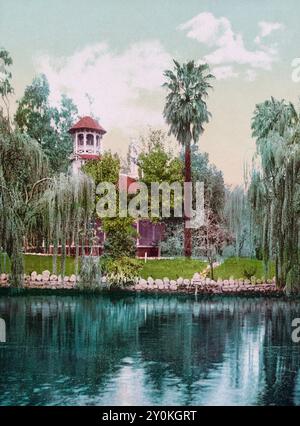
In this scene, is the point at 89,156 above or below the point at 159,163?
above

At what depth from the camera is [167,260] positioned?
8.27 meters

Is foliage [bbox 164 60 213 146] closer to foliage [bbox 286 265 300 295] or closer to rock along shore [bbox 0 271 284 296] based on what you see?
rock along shore [bbox 0 271 284 296]

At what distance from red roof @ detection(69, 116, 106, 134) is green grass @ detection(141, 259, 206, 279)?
198cm

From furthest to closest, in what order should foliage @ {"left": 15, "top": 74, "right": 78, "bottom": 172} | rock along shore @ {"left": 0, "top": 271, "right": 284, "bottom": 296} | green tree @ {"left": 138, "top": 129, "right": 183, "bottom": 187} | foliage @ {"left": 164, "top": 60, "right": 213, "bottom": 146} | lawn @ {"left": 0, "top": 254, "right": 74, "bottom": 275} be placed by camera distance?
green tree @ {"left": 138, "top": 129, "right": 183, "bottom": 187} → rock along shore @ {"left": 0, "top": 271, "right": 284, "bottom": 296} → lawn @ {"left": 0, "top": 254, "right": 74, "bottom": 275} → foliage @ {"left": 164, "top": 60, "right": 213, "bottom": 146} → foliage @ {"left": 15, "top": 74, "right": 78, "bottom": 172}

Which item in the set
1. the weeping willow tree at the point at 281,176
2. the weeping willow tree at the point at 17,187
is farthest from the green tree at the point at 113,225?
the weeping willow tree at the point at 281,176

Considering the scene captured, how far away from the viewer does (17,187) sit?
7.63 m

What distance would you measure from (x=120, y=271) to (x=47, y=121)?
7.57 ft

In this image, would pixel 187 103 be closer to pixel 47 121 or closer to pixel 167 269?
pixel 47 121

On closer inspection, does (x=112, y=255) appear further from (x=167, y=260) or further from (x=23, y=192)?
(x=23, y=192)

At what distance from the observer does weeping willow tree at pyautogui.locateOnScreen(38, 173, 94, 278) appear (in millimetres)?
8133

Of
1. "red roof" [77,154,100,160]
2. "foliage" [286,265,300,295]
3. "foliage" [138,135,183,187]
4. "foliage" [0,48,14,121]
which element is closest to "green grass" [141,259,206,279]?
"foliage" [138,135,183,187]

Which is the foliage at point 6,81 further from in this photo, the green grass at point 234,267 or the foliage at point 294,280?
the foliage at point 294,280

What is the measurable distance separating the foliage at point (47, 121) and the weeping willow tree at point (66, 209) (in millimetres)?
304

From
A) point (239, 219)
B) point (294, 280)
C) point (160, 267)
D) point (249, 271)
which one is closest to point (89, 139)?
point (160, 267)
